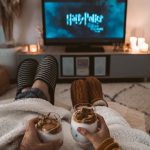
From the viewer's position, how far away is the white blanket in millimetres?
931

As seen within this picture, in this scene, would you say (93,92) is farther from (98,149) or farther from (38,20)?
(38,20)

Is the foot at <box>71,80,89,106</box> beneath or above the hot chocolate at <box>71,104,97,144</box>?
beneath

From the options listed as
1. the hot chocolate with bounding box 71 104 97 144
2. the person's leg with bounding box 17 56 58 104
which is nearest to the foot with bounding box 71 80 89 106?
the person's leg with bounding box 17 56 58 104

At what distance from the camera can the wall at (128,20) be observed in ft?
9.75

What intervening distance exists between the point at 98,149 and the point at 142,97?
179 cm

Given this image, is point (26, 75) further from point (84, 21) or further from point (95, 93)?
point (84, 21)


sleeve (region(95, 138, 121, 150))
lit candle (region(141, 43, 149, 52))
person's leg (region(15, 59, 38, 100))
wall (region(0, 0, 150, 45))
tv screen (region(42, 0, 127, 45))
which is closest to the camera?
sleeve (region(95, 138, 121, 150))

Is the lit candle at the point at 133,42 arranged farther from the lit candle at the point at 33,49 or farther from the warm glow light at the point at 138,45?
the lit candle at the point at 33,49

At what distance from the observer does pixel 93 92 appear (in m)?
1.57

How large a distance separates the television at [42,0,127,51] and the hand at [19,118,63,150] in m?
2.06

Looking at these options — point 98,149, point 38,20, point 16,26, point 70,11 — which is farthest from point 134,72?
point 98,149

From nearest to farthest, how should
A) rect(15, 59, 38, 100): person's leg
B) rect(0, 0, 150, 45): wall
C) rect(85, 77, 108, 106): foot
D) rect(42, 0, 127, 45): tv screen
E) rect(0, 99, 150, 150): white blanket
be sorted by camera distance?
rect(0, 99, 150, 150): white blanket, rect(85, 77, 108, 106): foot, rect(15, 59, 38, 100): person's leg, rect(42, 0, 127, 45): tv screen, rect(0, 0, 150, 45): wall

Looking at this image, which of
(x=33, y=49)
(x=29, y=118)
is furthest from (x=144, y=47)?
(x=29, y=118)

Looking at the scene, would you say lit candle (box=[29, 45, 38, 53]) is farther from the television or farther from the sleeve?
the sleeve
